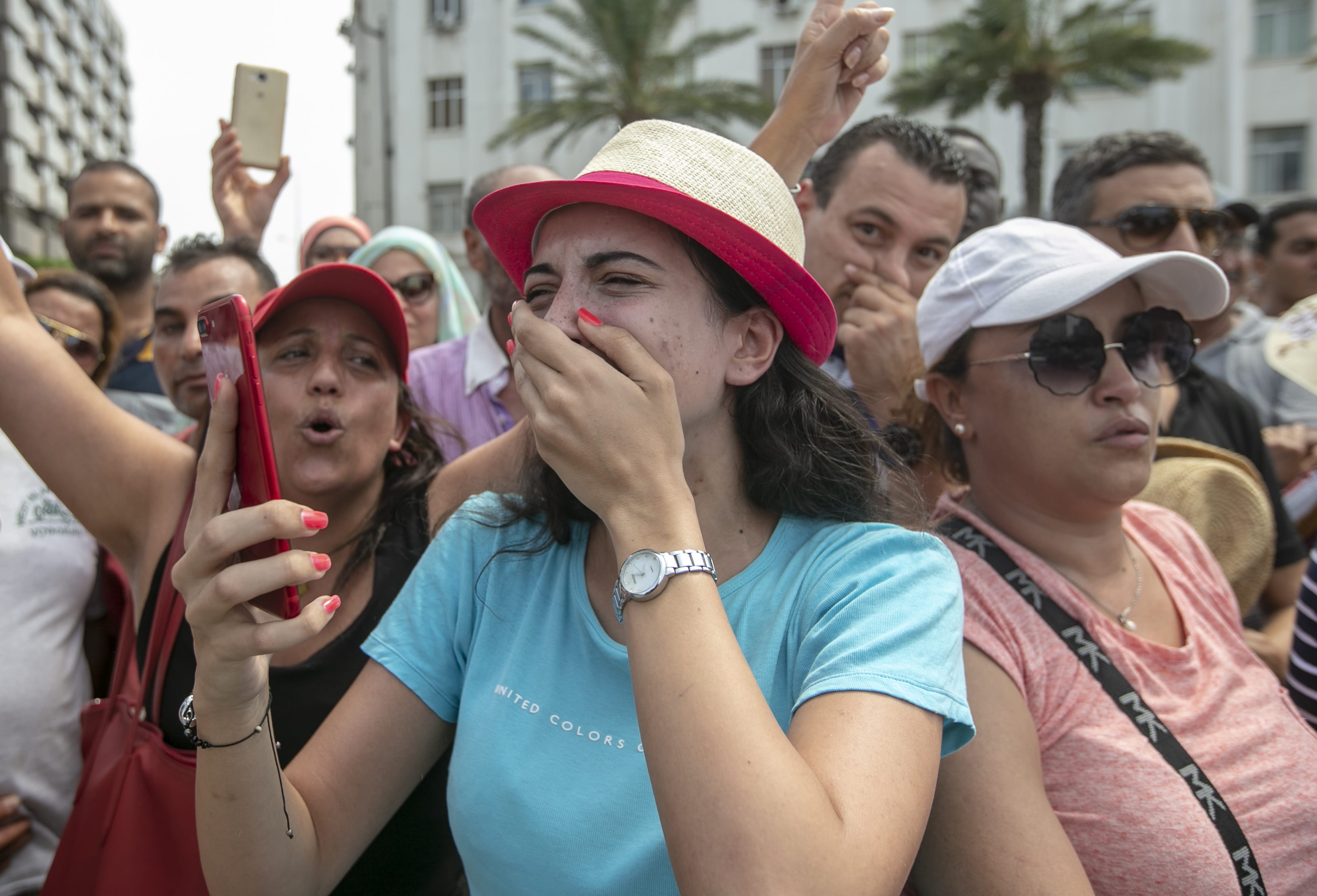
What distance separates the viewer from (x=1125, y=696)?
1836mm

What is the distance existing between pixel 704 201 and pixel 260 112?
112 inches

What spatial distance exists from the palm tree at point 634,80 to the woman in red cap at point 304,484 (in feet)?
63.4

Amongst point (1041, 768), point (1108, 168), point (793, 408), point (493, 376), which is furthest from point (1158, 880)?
point (493, 376)

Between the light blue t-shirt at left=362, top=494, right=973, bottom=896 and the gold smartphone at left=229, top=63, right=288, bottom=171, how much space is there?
103 inches

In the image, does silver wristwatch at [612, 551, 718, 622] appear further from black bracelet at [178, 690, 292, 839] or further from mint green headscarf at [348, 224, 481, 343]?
mint green headscarf at [348, 224, 481, 343]

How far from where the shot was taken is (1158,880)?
1683 millimetres

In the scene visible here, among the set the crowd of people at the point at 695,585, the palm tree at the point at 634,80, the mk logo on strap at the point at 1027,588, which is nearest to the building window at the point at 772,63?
the palm tree at the point at 634,80

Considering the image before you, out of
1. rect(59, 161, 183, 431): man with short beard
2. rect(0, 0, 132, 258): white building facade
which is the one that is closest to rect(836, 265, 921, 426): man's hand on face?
rect(59, 161, 183, 431): man with short beard

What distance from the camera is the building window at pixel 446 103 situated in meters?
29.6

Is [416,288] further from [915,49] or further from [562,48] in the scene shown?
[915,49]

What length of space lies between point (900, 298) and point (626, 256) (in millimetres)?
1575

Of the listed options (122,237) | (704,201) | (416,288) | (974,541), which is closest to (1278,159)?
(416,288)

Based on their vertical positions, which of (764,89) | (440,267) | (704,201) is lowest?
(704,201)

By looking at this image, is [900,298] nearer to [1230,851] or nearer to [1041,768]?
[1041,768]
